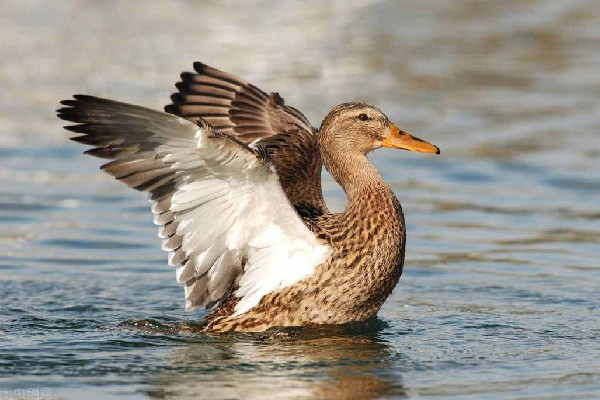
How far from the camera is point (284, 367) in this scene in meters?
7.71

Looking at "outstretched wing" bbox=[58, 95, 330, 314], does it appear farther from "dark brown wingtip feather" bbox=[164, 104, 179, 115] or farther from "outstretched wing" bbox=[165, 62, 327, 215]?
"dark brown wingtip feather" bbox=[164, 104, 179, 115]

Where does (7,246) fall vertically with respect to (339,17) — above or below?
below

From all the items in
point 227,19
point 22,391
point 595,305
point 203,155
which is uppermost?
point 227,19

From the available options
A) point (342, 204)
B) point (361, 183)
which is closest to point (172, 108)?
point (361, 183)

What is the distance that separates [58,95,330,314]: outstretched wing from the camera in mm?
7633

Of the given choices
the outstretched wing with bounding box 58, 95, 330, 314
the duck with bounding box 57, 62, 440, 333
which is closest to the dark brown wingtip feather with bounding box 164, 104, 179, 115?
the duck with bounding box 57, 62, 440, 333

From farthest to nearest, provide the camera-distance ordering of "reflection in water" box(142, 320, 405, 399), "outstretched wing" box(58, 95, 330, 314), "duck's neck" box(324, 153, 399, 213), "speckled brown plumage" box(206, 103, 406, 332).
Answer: "duck's neck" box(324, 153, 399, 213) < "speckled brown plumage" box(206, 103, 406, 332) < "outstretched wing" box(58, 95, 330, 314) < "reflection in water" box(142, 320, 405, 399)

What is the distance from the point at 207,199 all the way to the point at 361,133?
4.47 ft

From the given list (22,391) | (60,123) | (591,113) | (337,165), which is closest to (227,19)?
(60,123)

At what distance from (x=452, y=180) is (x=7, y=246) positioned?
14.8 ft

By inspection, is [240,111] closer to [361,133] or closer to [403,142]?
[361,133]

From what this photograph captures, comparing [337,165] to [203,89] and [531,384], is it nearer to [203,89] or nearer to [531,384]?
[203,89]

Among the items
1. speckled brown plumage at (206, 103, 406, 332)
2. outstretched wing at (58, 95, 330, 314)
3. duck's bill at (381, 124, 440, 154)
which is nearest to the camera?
outstretched wing at (58, 95, 330, 314)

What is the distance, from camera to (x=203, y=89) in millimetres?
9938
